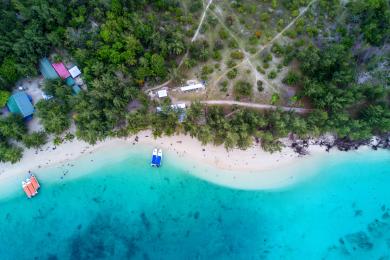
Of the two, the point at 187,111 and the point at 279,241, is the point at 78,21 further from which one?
the point at 279,241

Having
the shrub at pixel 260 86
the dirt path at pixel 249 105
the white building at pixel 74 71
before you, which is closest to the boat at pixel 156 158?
the dirt path at pixel 249 105

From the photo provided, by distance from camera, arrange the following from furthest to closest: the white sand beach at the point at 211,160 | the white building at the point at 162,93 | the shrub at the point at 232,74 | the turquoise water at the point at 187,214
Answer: the white building at the point at 162,93, the white sand beach at the point at 211,160, the shrub at the point at 232,74, the turquoise water at the point at 187,214

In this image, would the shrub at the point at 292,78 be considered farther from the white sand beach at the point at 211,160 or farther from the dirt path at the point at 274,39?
the white sand beach at the point at 211,160

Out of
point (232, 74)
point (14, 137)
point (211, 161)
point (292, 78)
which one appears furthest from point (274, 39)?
point (14, 137)

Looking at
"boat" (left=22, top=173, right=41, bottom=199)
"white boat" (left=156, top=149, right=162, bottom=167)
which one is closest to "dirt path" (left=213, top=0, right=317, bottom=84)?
"white boat" (left=156, top=149, right=162, bottom=167)

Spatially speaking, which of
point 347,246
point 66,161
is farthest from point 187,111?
point 347,246
